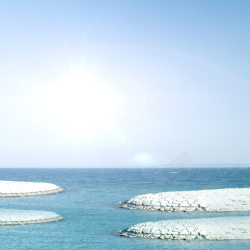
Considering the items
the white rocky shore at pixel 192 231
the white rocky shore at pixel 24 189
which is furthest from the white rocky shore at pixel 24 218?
the white rocky shore at pixel 24 189

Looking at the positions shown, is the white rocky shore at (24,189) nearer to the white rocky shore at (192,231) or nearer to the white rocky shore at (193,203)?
the white rocky shore at (193,203)

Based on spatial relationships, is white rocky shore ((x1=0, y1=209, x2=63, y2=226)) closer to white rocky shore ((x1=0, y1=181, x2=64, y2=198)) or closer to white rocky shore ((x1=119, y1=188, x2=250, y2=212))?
white rocky shore ((x1=119, y1=188, x2=250, y2=212))

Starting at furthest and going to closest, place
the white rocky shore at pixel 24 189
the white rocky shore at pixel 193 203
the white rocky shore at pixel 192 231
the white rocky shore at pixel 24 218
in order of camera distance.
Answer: the white rocky shore at pixel 24 189, the white rocky shore at pixel 193 203, the white rocky shore at pixel 24 218, the white rocky shore at pixel 192 231

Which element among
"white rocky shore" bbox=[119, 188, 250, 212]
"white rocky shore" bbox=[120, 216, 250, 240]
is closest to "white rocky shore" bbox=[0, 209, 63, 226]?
"white rocky shore" bbox=[120, 216, 250, 240]

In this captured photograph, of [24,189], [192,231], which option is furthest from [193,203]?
[24,189]

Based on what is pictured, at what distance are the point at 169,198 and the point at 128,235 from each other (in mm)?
14001

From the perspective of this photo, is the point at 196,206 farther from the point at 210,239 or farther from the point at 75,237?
the point at 75,237

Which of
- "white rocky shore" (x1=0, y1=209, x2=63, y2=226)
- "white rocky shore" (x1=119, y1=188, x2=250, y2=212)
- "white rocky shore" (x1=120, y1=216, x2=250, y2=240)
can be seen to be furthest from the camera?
"white rocky shore" (x1=119, y1=188, x2=250, y2=212)

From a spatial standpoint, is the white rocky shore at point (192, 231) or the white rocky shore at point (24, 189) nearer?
the white rocky shore at point (192, 231)

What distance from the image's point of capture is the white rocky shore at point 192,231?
19.2 m

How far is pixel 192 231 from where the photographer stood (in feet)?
64.5

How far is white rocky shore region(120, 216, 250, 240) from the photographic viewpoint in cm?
1917

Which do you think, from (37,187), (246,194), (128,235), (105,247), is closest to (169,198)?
(246,194)

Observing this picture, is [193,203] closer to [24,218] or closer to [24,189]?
[24,218]
